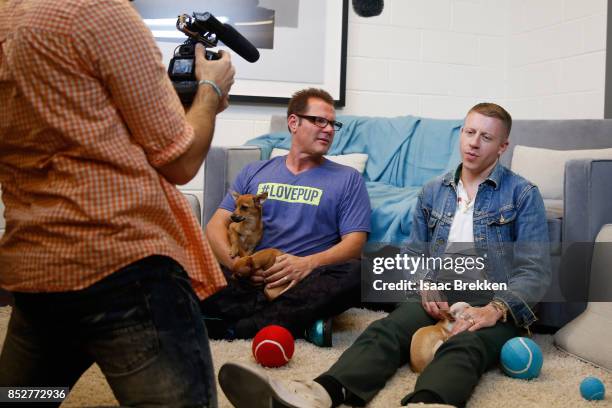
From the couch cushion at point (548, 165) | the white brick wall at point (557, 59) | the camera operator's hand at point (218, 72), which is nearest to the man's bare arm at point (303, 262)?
the couch cushion at point (548, 165)

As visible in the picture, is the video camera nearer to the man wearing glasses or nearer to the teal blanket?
the man wearing glasses

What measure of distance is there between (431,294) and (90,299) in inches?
54.9

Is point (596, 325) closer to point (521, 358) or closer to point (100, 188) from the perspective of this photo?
point (521, 358)

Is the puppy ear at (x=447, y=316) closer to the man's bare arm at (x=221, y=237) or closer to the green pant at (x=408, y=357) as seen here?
the green pant at (x=408, y=357)

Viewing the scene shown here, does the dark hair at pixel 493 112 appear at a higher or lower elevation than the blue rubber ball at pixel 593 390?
higher

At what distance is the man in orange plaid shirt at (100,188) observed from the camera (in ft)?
3.08

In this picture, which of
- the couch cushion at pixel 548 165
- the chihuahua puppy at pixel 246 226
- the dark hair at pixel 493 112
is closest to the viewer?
the dark hair at pixel 493 112

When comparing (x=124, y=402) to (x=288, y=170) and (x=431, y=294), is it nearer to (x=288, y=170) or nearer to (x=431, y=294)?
(x=431, y=294)

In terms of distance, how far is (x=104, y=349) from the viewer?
98 centimetres

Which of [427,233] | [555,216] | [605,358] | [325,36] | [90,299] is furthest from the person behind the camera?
[325,36]

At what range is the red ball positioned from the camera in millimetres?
2062

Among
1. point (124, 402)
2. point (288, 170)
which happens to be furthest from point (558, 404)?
point (288, 170)

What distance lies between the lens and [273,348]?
6.77ft

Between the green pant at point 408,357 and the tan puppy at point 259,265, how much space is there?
53 centimetres
